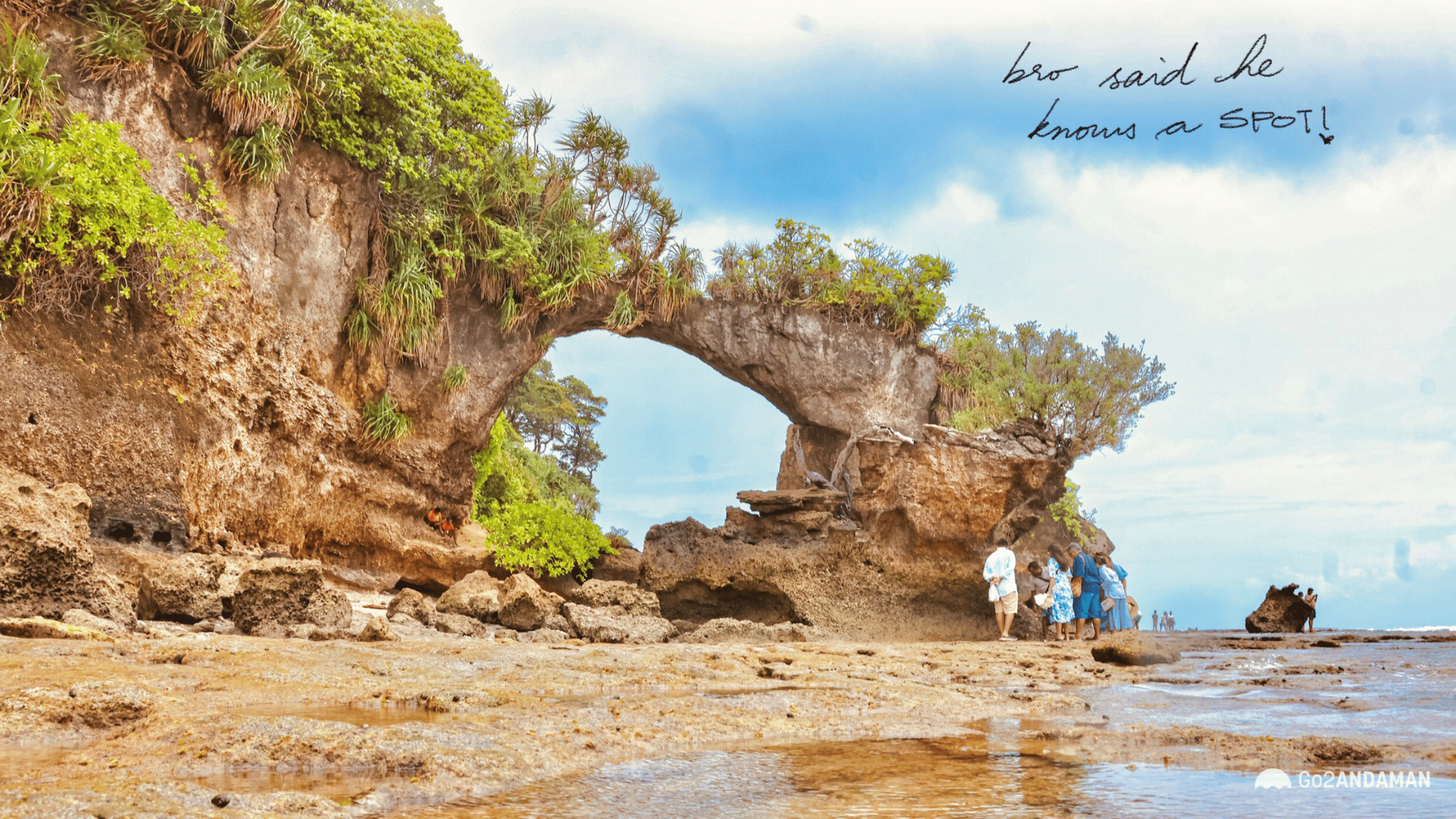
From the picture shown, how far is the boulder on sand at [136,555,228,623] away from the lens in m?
7.84

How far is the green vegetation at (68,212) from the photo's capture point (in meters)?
8.64

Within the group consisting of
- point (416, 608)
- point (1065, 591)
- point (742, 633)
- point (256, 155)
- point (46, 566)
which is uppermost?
point (256, 155)

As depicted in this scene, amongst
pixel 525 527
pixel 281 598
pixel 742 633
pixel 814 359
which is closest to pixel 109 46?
→ pixel 281 598

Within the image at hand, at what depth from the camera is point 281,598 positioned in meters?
8.16

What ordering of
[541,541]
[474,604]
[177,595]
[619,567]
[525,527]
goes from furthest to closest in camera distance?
[619,567], [541,541], [525,527], [474,604], [177,595]

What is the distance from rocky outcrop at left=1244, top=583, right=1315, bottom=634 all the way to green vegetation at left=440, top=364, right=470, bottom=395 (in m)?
15.8

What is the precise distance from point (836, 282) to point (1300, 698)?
528 inches

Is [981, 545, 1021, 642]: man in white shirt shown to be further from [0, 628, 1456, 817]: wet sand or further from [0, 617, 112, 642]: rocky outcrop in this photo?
[0, 617, 112, 642]: rocky outcrop

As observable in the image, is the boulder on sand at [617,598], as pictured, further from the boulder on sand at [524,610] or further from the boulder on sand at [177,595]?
the boulder on sand at [177,595]

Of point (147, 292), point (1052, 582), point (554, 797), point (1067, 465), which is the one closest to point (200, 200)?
point (147, 292)

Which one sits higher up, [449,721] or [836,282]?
[836,282]

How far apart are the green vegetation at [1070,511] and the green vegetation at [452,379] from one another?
36.7 ft

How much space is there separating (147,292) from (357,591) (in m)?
5.40

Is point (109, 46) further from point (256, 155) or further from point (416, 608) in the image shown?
point (416, 608)
